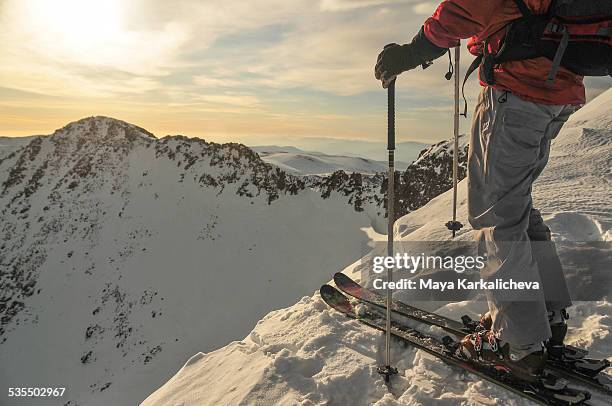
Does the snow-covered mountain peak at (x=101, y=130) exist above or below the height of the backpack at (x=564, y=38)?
above

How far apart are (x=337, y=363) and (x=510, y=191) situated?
206 centimetres

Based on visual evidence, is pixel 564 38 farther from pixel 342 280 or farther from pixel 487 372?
pixel 342 280

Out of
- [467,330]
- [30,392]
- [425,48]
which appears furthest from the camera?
[30,392]

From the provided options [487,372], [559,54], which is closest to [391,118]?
[559,54]

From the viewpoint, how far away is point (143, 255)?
107 feet

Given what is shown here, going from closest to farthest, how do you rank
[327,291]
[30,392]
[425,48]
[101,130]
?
[425,48] → [327,291] → [30,392] → [101,130]

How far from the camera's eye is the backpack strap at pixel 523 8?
105 inches

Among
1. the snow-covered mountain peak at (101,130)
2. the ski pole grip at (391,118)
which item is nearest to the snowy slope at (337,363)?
the ski pole grip at (391,118)

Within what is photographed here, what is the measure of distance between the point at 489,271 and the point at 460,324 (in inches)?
45.8

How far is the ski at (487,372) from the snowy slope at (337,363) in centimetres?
7

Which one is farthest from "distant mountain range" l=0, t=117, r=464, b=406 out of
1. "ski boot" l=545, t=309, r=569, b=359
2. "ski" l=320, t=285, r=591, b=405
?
"ski boot" l=545, t=309, r=569, b=359

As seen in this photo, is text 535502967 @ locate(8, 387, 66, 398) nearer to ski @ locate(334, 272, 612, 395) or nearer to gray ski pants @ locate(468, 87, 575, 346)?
ski @ locate(334, 272, 612, 395)

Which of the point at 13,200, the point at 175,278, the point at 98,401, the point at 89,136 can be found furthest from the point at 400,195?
the point at 13,200

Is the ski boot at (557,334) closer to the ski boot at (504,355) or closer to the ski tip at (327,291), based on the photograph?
the ski boot at (504,355)
